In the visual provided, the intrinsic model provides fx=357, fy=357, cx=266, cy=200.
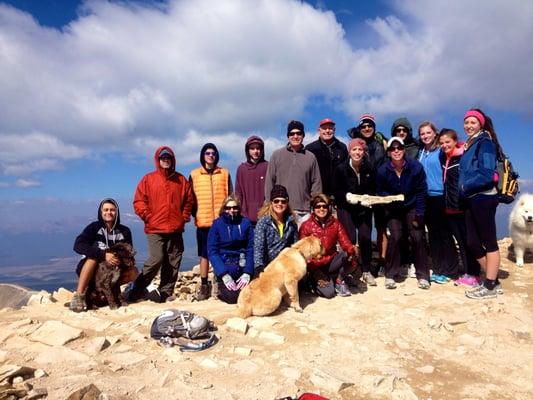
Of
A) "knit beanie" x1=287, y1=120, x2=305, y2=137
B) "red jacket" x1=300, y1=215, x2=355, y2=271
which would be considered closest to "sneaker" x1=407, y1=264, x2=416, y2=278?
"red jacket" x1=300, y1=215, x2=355, y2=271

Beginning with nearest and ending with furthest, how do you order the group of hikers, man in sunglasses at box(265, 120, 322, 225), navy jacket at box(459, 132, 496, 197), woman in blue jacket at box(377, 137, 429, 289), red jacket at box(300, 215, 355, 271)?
navy jacket at box(459, 132, 496, 197) → the group of hikers → red jacket at box(300, 215, 355, 271) → woman in blue jacket at box(377, 137, 429, 289) → man in sunglasses at box(265, 120, 322, 225)

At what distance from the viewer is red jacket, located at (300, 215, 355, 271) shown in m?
6.93

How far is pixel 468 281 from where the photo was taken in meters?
7.43

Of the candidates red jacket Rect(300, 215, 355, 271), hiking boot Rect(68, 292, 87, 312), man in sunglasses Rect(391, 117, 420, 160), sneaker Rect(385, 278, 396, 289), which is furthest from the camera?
man in sunglasses Rect(391, 117, 420, 160)

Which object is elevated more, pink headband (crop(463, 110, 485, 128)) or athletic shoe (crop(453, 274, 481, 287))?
pink headband (crop(463, 110, 485, 128))

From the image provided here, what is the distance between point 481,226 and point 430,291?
1634 millimetres

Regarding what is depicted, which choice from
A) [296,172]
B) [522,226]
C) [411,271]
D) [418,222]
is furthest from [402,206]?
[522,226]

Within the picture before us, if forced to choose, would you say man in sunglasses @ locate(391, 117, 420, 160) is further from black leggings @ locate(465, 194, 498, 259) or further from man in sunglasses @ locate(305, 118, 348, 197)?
black leggings @ locate(465, 194, 498, 259)

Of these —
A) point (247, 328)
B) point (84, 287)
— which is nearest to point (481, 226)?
point (247, 328)

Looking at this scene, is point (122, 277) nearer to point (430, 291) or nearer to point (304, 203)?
point (304, 203)

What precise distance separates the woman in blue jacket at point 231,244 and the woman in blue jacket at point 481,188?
13.6 ft

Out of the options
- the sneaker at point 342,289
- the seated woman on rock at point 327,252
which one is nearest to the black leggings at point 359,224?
the seated woman on rock at point 327,252

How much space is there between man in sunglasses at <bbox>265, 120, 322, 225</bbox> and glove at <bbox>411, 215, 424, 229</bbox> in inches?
78.7

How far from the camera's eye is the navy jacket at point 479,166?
6.16 m
